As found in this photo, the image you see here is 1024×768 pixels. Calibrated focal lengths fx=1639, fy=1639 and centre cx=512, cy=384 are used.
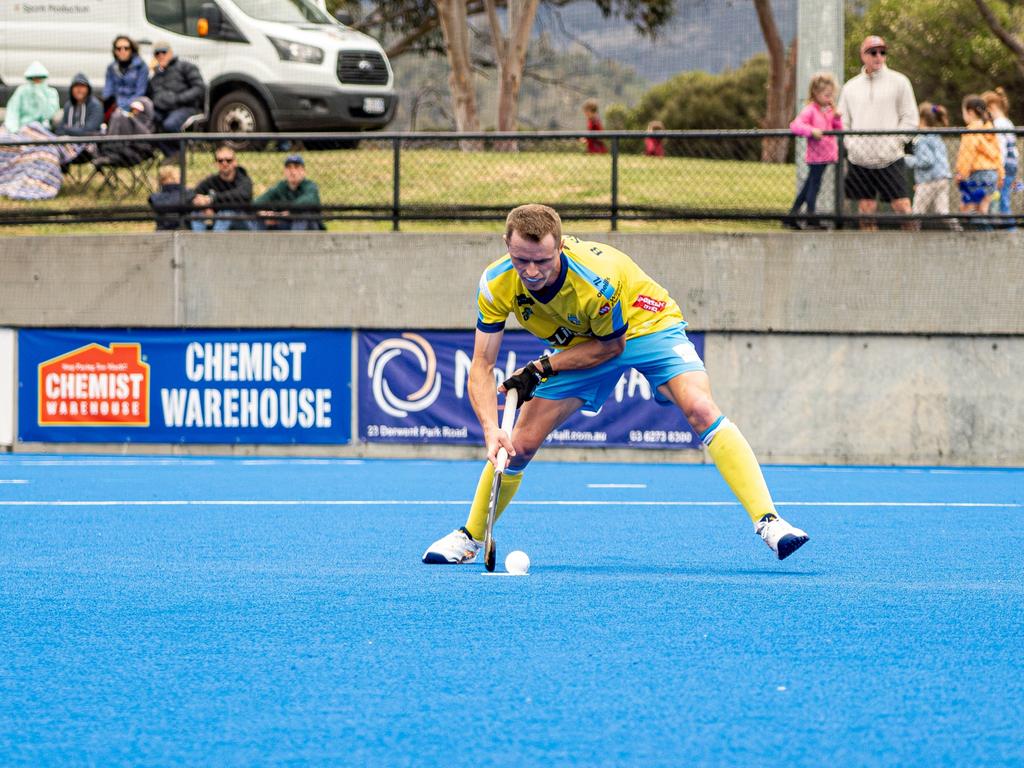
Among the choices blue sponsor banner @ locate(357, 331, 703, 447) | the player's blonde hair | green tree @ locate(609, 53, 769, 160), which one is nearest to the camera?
the player's blonde hair

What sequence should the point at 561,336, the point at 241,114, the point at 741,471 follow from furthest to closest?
1. the point at 241,114
2. the point at 561,336
3. the point at 741,471

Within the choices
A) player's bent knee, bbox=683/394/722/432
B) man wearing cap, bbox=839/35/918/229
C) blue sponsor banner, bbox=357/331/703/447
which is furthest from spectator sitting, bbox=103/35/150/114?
player's bent knee, bbox=683/394/722/432

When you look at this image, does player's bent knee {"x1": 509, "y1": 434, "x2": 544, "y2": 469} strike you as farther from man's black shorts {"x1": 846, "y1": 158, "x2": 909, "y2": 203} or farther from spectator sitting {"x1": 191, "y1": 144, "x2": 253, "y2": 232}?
spectator sitting {"x1": 191, "y1": 144, "x2": 253, "y2": 232}

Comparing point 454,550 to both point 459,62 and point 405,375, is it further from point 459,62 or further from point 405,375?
point 459,62

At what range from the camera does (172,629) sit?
234 inches

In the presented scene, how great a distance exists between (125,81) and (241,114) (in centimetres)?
216

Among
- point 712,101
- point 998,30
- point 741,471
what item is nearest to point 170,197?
point 741,471

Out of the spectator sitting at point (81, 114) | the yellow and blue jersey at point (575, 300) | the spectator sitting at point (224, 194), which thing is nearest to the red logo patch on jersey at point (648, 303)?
the yellow and blue jersey at point (575, 300)

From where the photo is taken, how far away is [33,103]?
64.0 ft

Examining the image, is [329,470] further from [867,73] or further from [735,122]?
[735,122]

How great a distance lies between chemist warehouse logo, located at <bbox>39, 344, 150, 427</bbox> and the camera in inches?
691

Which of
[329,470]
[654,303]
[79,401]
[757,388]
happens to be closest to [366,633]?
[654,303]

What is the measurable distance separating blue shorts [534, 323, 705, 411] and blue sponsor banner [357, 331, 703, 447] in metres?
8.84

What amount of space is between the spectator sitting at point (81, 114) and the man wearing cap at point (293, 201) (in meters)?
2.44
